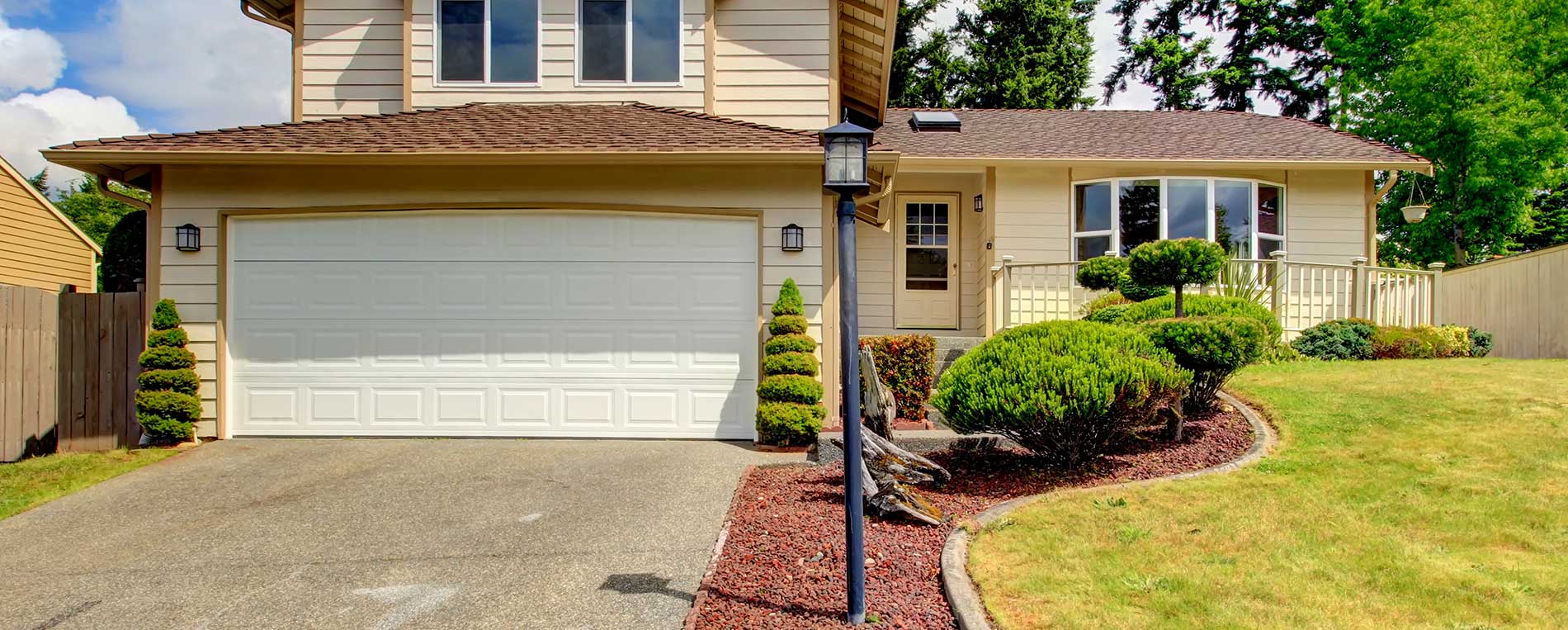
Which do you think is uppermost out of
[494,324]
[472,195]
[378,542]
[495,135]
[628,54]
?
[628,54]

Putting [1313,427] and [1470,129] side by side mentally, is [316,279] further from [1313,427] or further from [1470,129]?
[1470,129]

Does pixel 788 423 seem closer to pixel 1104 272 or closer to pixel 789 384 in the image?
pixel 789 384

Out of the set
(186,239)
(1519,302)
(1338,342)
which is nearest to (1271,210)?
(1338,342)

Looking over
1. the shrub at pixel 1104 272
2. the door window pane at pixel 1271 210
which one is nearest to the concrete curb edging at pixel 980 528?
the shrub at pixel 1104 272

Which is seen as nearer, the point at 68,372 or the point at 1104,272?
the point at 68,372

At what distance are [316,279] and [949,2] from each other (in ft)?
→ 62.5

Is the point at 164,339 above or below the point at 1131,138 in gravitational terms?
below

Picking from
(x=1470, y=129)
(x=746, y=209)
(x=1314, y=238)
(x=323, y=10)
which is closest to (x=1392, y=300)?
(x=1314, y=238)

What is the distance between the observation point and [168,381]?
815 cm

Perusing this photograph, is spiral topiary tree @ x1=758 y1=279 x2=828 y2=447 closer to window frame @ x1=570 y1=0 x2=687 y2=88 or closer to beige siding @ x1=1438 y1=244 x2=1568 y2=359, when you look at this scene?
window frame @ x1=570 y1=0 x2=687 y2=88

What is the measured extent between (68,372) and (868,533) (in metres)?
Result: 7.68

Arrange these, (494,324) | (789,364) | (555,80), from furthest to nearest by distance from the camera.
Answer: (555,80) < (494,324) < (789,364)

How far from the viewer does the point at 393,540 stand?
17.2 ft

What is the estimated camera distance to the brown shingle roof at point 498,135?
8133mm
